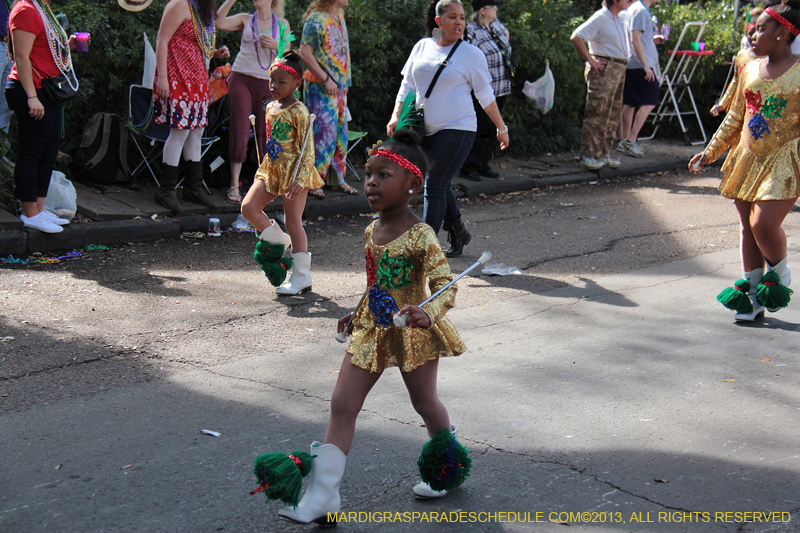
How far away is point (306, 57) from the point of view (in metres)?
8.45

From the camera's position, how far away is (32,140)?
21.7 ft

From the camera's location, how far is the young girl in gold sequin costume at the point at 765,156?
4.89 metres

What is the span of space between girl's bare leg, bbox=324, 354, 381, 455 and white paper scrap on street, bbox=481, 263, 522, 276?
12.0 feet

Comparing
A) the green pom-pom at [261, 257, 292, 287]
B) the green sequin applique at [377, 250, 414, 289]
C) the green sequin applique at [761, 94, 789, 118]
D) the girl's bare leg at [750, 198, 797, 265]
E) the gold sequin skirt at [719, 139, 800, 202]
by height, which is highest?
the green sequin applique at [761, 94, 789, 118]

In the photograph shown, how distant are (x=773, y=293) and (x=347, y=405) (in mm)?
3372

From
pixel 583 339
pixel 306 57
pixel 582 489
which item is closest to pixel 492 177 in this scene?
pixel 306 57

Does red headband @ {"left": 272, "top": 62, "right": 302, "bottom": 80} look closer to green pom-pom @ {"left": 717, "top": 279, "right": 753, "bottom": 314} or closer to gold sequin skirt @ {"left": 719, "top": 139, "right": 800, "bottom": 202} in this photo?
gold sequin skirt @ {"left": 719, "top": 139, "right": 800, "bottom": 202}

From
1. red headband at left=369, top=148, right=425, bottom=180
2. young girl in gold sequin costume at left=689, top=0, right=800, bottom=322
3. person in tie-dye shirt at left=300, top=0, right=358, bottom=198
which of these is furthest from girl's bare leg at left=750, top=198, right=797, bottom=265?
person in tie-dye shirt at left=300, top=0, right=358, bottom=198

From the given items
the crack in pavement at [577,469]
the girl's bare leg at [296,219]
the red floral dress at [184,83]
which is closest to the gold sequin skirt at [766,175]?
the crack in pavement at [577,469]

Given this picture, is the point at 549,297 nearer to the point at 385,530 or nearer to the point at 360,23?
the point at 385,530

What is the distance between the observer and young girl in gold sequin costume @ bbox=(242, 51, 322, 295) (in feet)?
18.3

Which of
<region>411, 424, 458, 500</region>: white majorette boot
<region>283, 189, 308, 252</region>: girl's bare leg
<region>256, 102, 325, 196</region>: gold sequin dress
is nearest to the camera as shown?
<region>411, 424, 458, 500</region>: white majorette boot

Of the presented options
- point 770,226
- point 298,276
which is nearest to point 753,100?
point 770,226

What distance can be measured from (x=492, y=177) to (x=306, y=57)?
128 inches
